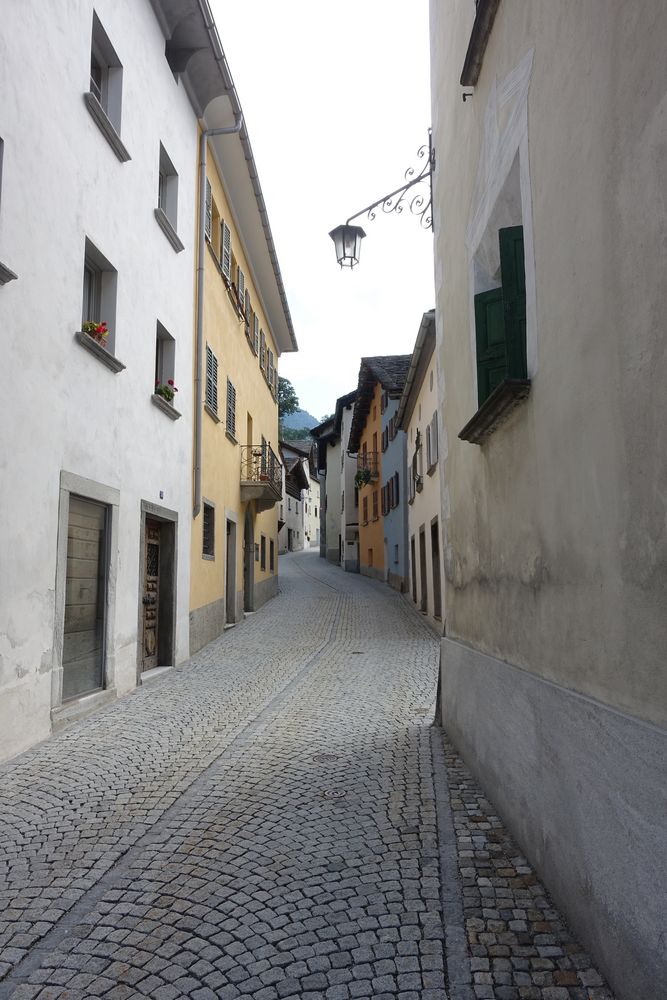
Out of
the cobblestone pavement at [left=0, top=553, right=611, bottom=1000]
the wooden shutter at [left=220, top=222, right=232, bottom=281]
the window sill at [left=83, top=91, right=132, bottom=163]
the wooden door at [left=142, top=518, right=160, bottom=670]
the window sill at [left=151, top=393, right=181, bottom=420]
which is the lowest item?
the cobblestone pavement at [left=0, top=553, right=611, bottom=1000]

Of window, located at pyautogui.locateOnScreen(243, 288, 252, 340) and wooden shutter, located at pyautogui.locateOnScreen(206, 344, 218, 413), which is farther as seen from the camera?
window, located at pyautogui.locateOnScreen(243, 288, 252, 340)

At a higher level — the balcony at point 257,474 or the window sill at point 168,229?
the window sill at point 168,229

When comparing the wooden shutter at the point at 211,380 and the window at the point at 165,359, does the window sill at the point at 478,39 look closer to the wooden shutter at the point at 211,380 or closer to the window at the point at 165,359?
the window at the point at 165,359

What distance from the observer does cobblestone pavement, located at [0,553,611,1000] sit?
2881 mm

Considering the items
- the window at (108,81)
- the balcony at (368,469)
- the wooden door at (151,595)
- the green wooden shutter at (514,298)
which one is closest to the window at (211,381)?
the wooden door at (151,595)

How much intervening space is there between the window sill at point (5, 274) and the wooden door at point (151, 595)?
4.84 m

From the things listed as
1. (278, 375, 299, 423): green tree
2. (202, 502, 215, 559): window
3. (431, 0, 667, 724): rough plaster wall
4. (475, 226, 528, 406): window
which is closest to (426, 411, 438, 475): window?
(202, 502, 215, 559): window

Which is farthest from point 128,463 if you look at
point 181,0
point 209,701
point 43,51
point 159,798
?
point 181,0

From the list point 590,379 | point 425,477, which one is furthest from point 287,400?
point 590,379

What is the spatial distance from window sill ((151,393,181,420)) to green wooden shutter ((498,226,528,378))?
6.68 metres

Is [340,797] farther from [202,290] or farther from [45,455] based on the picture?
[202,290]

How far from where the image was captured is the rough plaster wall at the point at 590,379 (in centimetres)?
245

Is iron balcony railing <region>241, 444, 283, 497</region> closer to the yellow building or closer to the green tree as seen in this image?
the yellow building

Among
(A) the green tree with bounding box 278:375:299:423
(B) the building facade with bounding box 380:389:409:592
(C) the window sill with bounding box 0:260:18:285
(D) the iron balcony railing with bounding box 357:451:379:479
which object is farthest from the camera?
(A) the green tree with bounding box 278:375:299:423
